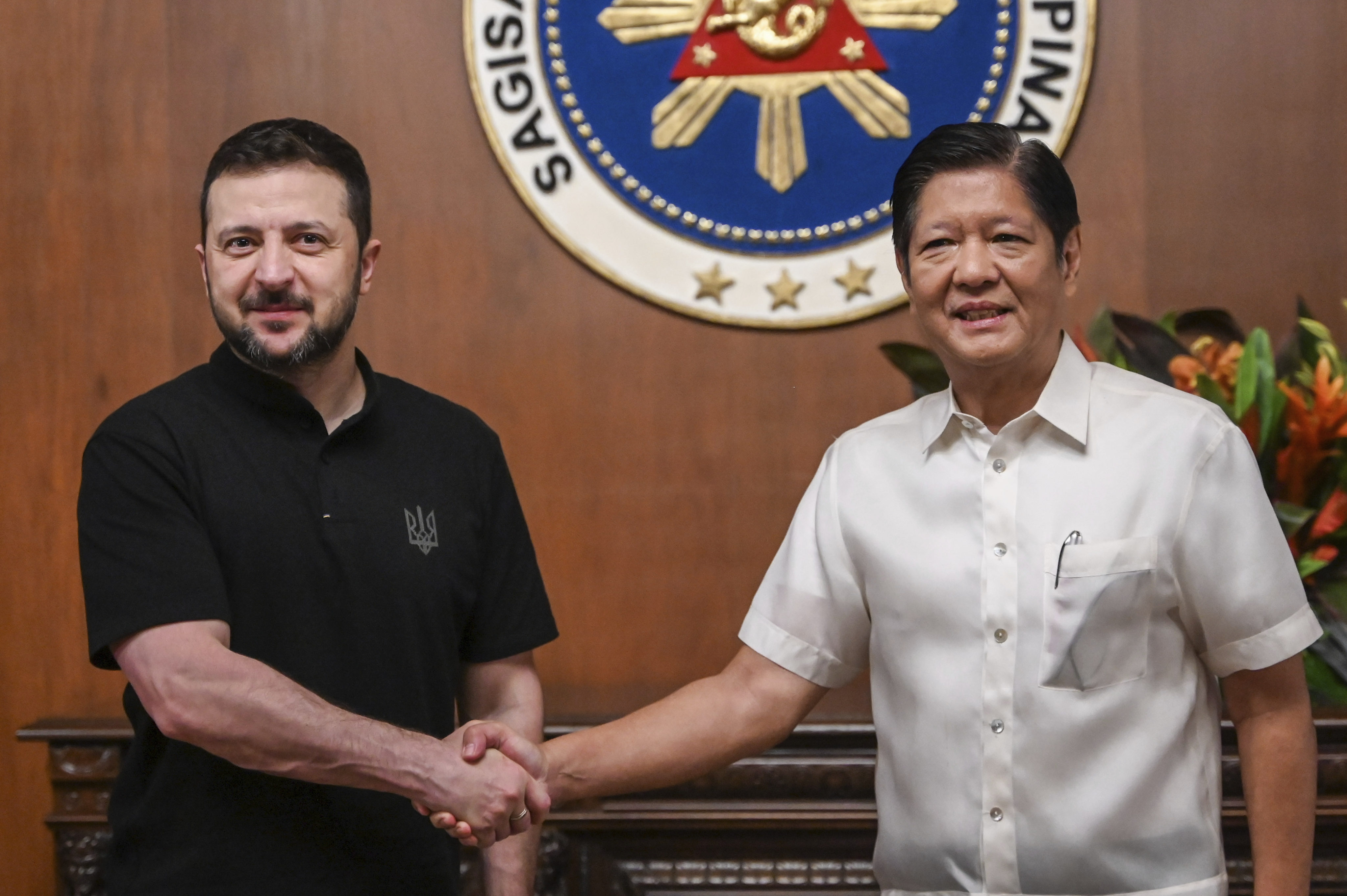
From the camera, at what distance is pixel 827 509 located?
160 cm

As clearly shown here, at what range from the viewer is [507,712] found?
1.74 m

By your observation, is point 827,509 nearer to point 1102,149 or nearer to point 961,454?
point 961,454

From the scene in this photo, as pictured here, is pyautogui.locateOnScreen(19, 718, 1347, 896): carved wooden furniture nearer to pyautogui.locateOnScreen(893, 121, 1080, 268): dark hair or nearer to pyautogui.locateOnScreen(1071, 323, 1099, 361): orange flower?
pyautogui.locateOnScreen(1071, 323, 1099, 361): orange flower

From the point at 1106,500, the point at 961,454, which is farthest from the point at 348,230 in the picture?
the point at 1106,500

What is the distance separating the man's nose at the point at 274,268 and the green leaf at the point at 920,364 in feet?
3.53

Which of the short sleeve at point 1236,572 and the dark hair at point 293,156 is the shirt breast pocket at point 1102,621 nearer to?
the short sleeve at point 1236,572

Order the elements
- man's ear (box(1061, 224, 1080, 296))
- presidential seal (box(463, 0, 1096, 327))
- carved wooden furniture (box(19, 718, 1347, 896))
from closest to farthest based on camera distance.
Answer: man's ear (box(1061, 224, 1080, 296))
carved wooden furniture (box(19, 718, 1347, 896))
presidential seal (box(463, 0, 1096, 327))

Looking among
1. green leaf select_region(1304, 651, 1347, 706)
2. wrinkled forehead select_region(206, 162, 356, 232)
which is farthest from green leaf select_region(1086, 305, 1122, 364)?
wrinkled forehead select_region(206, 162, 356, 232)

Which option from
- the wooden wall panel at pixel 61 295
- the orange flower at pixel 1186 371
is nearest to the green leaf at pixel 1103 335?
the orange flower at pixel 1186 371

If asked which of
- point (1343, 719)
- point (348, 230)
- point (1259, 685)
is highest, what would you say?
point (348, 230)

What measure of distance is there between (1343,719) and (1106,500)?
0.92m

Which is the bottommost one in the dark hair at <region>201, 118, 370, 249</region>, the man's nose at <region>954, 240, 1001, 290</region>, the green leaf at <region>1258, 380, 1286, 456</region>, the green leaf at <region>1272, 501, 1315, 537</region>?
the green leaf at <region>1272, 501, 1315, 537</region>

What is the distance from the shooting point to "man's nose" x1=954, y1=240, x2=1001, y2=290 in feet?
4.73

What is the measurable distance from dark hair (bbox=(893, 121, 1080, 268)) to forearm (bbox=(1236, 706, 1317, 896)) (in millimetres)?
592
